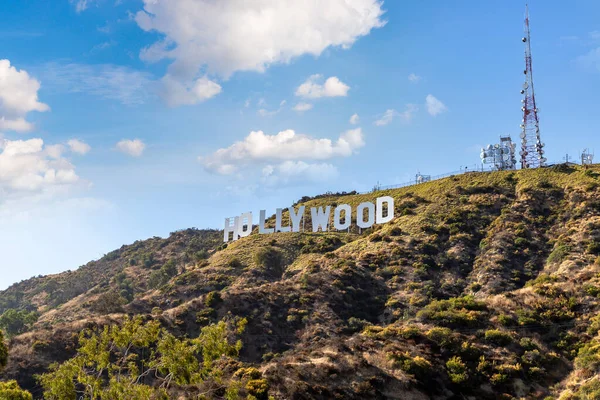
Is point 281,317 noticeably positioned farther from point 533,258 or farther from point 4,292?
point 4,292

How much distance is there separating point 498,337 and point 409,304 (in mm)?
18784

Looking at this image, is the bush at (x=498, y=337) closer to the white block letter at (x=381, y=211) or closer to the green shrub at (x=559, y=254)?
the green shrub at (x=559, y=254)

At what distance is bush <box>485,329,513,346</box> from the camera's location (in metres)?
59.5

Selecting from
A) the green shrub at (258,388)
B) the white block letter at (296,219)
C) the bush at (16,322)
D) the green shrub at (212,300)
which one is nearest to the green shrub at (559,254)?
the green shrub at (212,300)

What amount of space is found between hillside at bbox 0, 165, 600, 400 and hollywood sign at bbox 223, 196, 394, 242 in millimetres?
2093

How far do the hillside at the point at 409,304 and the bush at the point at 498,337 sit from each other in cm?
10

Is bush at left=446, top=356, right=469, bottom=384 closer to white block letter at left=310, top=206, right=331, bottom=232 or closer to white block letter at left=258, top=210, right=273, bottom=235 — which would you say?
white block letter at left=310, top=206, right=331, bottom=232

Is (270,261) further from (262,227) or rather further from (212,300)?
(212,300)

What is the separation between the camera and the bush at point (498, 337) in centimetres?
5952

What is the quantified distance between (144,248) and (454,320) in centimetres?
12052

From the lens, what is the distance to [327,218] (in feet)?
360

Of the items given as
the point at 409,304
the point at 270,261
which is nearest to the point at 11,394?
the point at 409,304

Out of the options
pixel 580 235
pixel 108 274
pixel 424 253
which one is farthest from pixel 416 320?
pixel 108 274

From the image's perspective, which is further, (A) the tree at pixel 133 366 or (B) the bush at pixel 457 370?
(B) the bush at pixel 457 370
